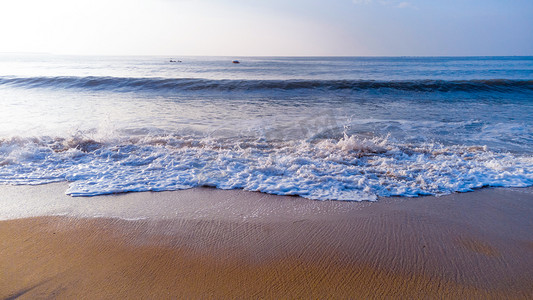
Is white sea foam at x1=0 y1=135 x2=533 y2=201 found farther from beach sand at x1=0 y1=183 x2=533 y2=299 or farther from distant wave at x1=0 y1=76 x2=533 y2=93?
distant wave at x1=0 y1=76 x2=533 y2=93

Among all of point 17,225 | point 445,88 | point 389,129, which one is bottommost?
point 17,225

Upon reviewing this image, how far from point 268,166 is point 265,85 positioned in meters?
14.2

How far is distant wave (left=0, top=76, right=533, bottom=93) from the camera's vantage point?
55.4ft

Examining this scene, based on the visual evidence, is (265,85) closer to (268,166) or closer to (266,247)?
(268,166)

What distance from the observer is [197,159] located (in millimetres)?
5941

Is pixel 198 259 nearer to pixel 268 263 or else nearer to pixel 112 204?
pixel 268 263

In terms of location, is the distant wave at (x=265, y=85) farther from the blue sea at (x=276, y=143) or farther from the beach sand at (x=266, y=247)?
the beach sand at (x=266, y=247)

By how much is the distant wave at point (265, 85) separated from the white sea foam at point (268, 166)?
457 inches

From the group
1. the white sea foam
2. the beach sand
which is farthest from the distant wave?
the beach sand

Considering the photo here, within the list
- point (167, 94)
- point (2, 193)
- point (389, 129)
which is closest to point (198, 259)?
point (2, 193)

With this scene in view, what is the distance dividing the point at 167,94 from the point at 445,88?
15.8 meters

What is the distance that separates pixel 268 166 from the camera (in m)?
5.44

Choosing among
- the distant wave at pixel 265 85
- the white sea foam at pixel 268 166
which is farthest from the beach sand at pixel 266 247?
the distant wave at pixel 265 85

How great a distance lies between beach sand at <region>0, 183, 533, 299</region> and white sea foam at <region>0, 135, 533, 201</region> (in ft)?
1.15
